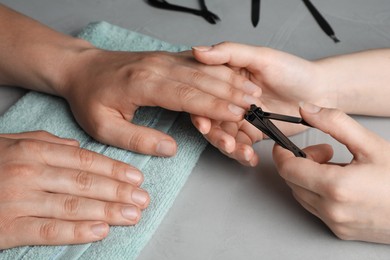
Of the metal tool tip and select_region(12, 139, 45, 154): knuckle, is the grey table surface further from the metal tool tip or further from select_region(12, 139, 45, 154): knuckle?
select_region(12, 139, 45, 154): knuckle

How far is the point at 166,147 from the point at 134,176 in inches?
2.8

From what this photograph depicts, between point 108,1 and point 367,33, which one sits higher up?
point 367,33

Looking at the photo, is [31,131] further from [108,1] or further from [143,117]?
[108,1]

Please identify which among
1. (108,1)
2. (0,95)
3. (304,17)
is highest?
(304,17)

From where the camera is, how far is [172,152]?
839 millimetres

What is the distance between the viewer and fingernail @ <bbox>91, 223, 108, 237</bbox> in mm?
738

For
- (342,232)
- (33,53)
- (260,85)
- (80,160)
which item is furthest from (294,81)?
(33,53)

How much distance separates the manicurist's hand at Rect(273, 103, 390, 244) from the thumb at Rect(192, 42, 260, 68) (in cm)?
16

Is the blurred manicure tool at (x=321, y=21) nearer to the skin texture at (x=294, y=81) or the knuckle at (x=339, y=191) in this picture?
the skin texture at (x=294, y=81)

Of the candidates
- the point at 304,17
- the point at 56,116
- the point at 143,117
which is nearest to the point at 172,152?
the point at 143,117

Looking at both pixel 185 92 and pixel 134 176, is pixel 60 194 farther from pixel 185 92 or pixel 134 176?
pixel 185 92

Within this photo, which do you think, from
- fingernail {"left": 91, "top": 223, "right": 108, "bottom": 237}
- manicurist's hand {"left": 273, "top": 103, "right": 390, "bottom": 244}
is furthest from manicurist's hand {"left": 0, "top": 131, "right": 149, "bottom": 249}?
manicurist's hand {"left": 273, "top": 103, "right": 390, "bottom": 244}

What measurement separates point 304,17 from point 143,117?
0.46m

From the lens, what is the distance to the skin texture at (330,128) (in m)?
0.71
